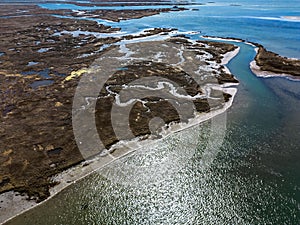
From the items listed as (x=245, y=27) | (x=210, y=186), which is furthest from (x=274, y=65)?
(x=245, y=27)

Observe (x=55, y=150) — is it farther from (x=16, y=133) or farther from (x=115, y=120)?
(x=115, y=120)

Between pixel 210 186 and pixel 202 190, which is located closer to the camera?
pixel 202 190

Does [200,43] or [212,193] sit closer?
[212,193]

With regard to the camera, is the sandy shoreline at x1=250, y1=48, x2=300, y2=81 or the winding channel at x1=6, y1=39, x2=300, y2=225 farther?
the sandy shoreline at x1=250, y1=48, x2=300, y2=81

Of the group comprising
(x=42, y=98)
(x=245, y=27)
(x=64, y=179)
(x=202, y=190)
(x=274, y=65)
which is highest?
(x=202, y=190)

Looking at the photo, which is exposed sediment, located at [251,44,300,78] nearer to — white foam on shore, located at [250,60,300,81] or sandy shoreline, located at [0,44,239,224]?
white foam on shore, located at [250,60,300,81]

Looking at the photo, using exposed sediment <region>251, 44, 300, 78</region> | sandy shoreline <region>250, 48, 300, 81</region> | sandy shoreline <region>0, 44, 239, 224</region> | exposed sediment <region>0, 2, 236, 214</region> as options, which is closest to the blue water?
exposed sediment <region>251, 44, 300, 78</region>

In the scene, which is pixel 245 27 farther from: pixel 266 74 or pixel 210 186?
pixel 210 186

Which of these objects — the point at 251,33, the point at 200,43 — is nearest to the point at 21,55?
the point at 200,43

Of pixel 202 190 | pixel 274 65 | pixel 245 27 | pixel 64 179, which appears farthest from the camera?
pixel 245 27

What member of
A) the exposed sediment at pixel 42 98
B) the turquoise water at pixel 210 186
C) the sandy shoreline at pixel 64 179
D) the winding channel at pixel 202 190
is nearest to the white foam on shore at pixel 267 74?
the exposed sediment at pixel 42 98

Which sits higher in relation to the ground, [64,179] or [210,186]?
[210,186]
